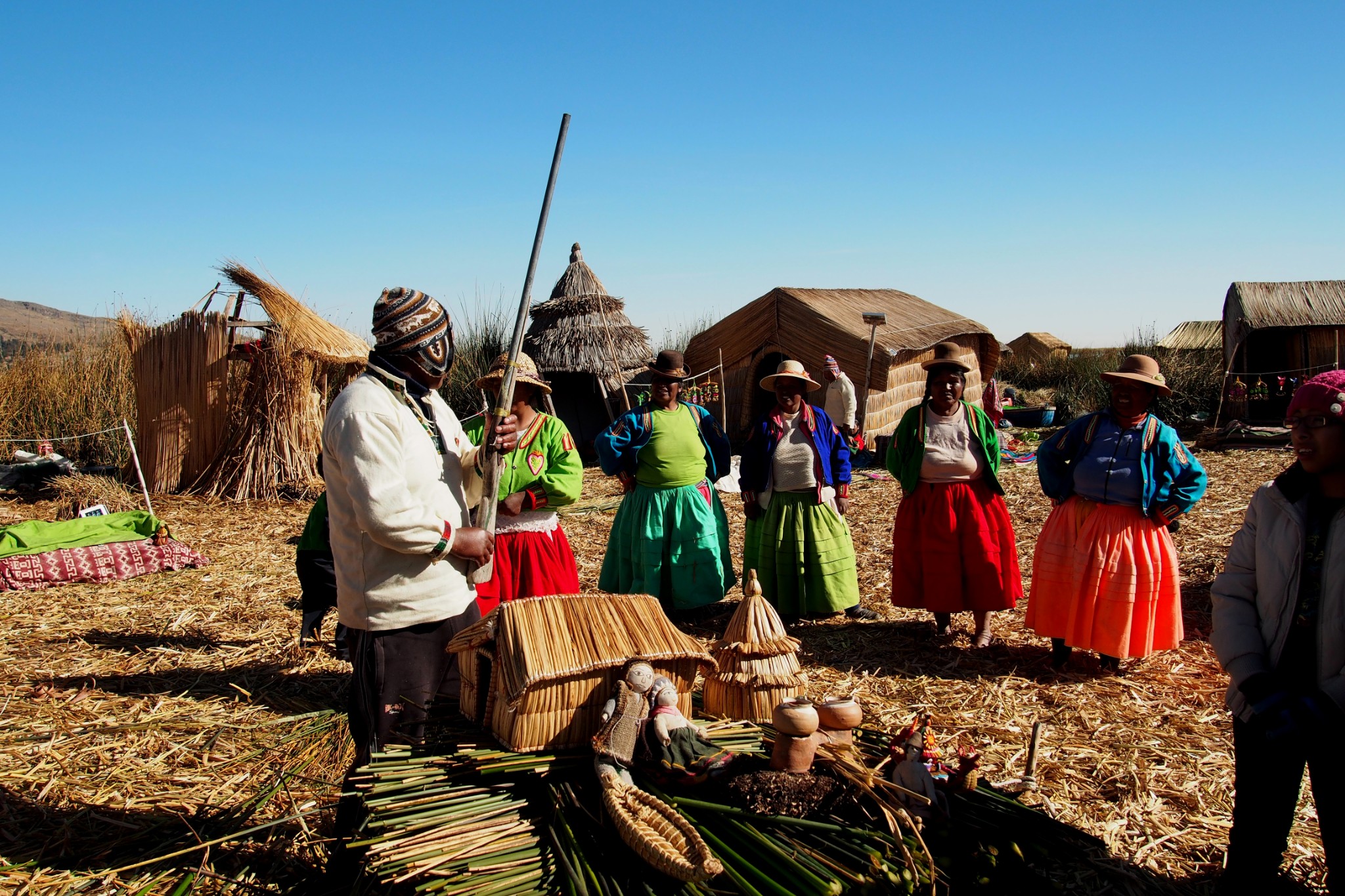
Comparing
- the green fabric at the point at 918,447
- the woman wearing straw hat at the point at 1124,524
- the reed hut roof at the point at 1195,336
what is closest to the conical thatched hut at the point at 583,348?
the green fabric at the point at 918,447

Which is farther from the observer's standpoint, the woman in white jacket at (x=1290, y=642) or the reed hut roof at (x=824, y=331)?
the reed hut roof at (x=824, y=331)

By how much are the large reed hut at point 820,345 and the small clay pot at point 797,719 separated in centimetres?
1192

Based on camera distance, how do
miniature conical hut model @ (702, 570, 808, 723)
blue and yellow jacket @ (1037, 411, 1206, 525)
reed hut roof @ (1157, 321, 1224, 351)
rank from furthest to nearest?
reed hut roof @ (1157, 321, 1224, 351)
blue and yellow jacket @ (1037, 411, 1206, 525)
miniature conical hut model @ (702, 570, 808, 723)

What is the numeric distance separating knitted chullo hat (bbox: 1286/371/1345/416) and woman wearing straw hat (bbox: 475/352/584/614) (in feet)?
9.69

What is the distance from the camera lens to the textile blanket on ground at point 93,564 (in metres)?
7.06

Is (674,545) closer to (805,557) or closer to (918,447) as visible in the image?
(805,557)

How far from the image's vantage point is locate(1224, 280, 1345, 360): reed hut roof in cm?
1722

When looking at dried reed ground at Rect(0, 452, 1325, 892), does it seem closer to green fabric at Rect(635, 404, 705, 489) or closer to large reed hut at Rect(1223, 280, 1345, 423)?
green fabric at Rect(635, 404, 705, 489)

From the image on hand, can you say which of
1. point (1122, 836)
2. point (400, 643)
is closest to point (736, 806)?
point (400, 643)

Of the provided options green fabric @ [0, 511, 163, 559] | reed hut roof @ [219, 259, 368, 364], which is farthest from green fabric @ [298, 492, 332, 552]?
reed hut roof @ [219, 259, 368, 364]

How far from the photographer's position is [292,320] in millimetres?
11008

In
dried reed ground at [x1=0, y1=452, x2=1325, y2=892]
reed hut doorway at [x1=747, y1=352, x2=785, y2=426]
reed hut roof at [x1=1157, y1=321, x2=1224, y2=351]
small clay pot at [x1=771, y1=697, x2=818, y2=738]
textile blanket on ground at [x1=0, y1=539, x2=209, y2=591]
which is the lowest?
dried reed ground at [x1=0, y1=452, x2=1325, y2=892]

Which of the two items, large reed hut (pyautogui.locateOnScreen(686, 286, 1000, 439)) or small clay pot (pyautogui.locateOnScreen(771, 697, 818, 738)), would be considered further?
large reed hut (pyautogui.locateOnScreen(686, 286, 1000, 439))

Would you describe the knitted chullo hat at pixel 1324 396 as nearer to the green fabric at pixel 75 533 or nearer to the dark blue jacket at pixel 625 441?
the dark blue jacket at pixel 625 441
